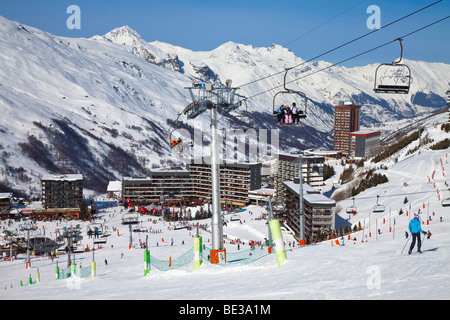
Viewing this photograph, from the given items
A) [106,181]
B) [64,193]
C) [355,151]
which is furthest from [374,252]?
[355,151]

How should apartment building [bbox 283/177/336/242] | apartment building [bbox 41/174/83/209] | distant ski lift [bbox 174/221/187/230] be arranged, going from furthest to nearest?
apartment building [bbox 41/174/83/209] < distant ski lift [bbox 174/221/187/230] < apartment building [bbox 283/177/336/242]

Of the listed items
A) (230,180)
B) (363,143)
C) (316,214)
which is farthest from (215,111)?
(363,143)

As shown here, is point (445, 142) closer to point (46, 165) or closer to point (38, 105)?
point (46, 165)

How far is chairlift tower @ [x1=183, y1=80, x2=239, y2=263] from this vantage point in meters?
19.1

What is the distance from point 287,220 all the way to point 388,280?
5719 centimetres

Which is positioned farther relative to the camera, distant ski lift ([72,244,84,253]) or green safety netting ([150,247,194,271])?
distant ski lift ([72,244,84,253])

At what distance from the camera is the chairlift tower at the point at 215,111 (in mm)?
19078

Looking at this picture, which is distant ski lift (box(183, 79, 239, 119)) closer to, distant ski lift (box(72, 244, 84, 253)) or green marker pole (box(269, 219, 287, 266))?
green marker pole (box(269, 219, 287, 266))

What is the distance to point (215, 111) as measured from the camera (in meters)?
19.5

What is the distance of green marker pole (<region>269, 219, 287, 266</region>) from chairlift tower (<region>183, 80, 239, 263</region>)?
3484 millimetres

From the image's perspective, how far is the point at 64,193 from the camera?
304 ft

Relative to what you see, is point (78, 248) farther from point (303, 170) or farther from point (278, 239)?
point (303, 170)

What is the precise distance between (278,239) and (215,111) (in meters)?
6.68

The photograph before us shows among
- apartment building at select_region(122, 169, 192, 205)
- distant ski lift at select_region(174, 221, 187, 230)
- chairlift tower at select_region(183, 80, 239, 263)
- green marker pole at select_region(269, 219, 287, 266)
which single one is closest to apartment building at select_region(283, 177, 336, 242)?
distant ski lift at select_region(174, 221, 187, 230)
